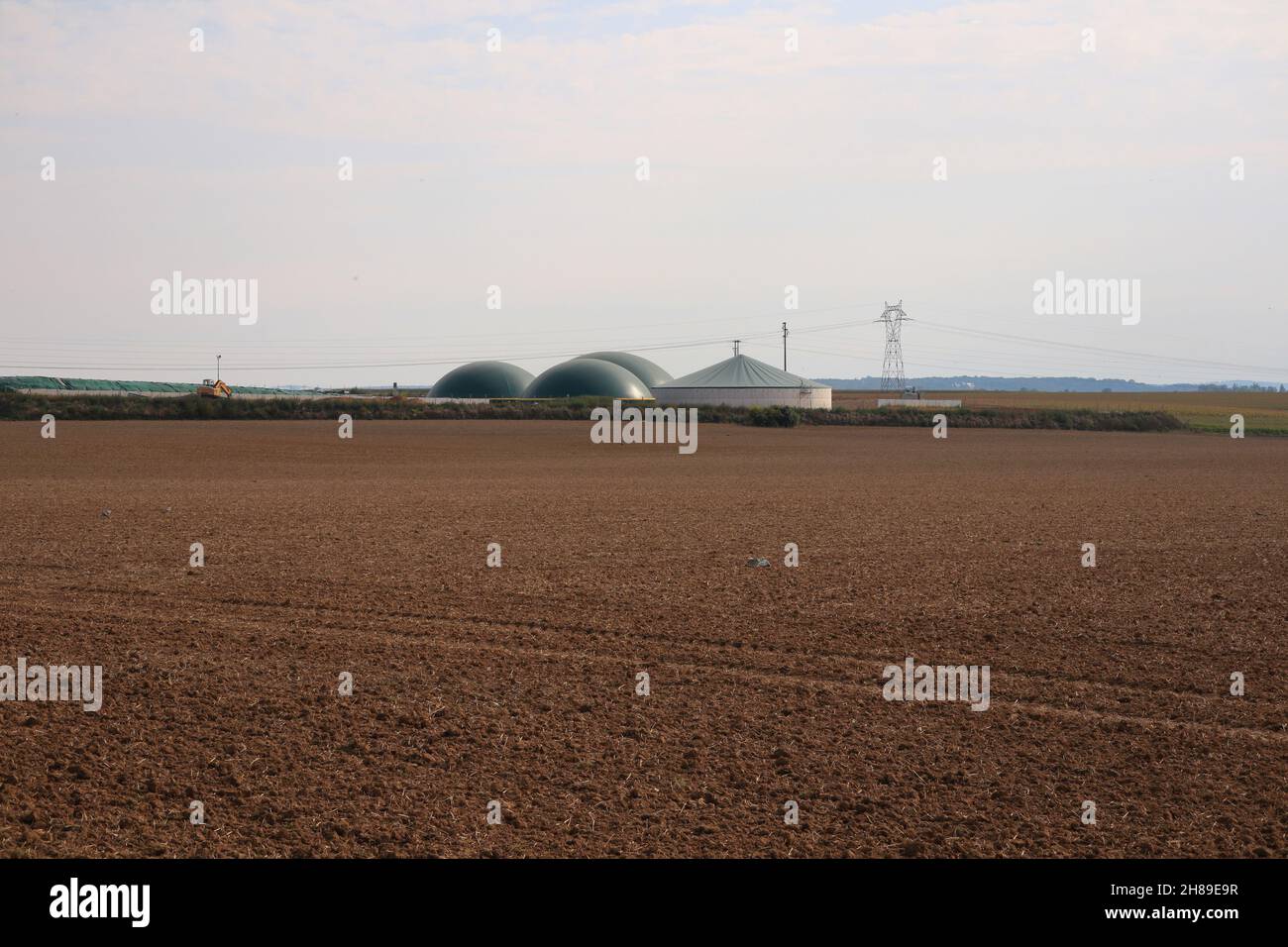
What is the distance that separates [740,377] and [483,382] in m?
29.8

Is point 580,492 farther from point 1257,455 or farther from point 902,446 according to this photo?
point 1257,455

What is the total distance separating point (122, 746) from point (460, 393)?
113576 millimetres

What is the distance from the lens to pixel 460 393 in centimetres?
12231

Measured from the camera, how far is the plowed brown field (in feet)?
28.5

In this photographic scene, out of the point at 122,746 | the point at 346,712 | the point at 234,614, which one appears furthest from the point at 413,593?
the point at 122,746

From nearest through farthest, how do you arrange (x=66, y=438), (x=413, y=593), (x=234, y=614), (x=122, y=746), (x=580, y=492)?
1. (x=122, y=746)
2. (x=234, y=614)
3. (x=413, y=593)
4. (x=580, y=492)
5. (x=66, y=438)

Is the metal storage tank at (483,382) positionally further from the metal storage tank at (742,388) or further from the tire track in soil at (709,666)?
the tire track in soil at (709,666)

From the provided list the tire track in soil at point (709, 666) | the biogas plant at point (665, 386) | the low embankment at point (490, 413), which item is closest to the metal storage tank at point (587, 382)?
the biogas plant at point (665, 386)

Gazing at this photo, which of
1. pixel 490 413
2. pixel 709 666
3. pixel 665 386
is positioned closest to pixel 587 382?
pixel 665 386

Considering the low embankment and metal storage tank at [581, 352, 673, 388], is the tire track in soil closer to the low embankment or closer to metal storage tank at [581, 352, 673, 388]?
the low embankment

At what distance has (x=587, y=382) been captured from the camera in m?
110

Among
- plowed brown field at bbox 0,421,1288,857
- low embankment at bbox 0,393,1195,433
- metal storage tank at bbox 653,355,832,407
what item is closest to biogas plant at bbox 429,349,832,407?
metal storage tank at bbox 653,355,832,407

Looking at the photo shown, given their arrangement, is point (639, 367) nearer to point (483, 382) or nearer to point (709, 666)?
point (483, 382)

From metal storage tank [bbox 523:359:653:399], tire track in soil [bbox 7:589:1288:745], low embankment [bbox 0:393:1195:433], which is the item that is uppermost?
metal storage tank [bbox 523:359:653:399]
